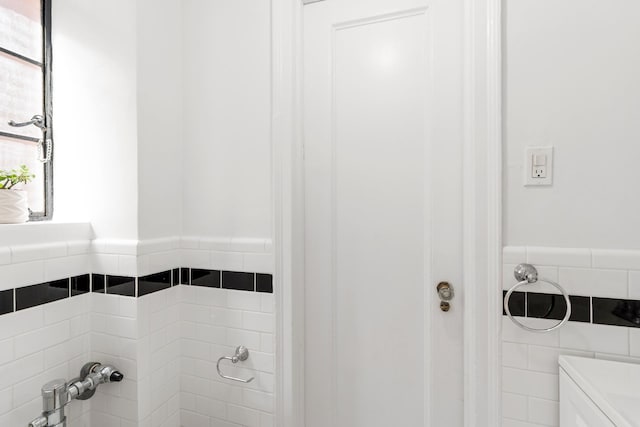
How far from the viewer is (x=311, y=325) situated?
53.8 inches

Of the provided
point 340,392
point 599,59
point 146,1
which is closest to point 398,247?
point 340,392

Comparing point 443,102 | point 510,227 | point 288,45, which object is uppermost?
point 288,45

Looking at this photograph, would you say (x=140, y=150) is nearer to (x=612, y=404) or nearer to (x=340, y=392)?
(x=340, y=392)

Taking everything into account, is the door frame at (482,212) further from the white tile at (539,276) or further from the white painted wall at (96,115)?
the white painted wall at (96,115)

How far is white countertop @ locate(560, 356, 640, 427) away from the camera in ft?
2.47

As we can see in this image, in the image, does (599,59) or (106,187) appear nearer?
(599,59)

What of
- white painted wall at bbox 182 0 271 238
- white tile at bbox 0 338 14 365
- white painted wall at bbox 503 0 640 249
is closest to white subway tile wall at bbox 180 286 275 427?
white painted wall at bbox 182 0 271 238

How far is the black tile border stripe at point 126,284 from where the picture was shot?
1132 mm

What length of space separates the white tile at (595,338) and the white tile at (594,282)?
3.7 inches

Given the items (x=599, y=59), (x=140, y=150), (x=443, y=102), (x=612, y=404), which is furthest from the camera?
(x=140, y=150)

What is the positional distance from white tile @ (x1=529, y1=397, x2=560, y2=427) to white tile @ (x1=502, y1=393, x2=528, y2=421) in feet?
0.05

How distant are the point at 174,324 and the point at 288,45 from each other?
3.93 ft

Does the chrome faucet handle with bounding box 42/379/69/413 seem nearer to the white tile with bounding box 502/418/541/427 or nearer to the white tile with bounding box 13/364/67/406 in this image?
the white tile with bounding box 13/364/67/406

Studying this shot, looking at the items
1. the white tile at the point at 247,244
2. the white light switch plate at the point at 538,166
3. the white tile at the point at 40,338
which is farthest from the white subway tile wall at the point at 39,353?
the white light switch plate at the point at 538,166
